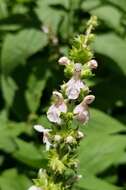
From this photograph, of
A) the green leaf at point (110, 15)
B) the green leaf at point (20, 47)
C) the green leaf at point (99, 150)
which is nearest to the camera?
the green leaf at point (99, 150)

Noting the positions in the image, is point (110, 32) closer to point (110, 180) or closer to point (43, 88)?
point (43, 88)

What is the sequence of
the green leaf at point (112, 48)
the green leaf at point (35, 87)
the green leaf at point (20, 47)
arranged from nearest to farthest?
the green leaf at point (20, 47) → the green leaf at point (35, 87) → the green leaf at point (112, 48)

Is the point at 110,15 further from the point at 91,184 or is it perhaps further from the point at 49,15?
the point at 91,184

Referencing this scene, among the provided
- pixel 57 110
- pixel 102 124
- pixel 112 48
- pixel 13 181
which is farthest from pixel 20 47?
pixel 57 110

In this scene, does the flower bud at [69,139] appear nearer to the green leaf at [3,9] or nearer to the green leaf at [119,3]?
the green leaf at [119,3]

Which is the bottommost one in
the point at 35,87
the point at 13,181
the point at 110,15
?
the point at 13,181

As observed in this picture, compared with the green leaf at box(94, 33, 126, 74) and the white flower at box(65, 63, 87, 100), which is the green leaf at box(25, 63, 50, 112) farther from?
the white flower at box(65, 63, 87, 100)

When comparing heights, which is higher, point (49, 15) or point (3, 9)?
point (3, 9)

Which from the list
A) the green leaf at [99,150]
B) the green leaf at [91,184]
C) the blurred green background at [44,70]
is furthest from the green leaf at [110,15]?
the green leaf at [91,184]
